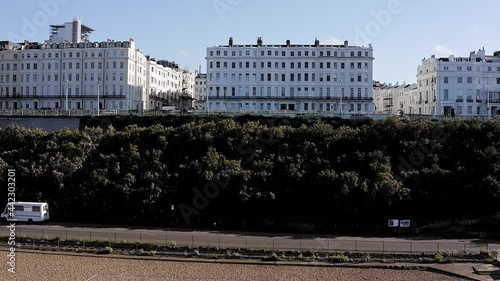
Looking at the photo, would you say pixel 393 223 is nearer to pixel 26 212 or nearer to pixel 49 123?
pixel 26 212

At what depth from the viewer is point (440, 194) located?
3844 cm

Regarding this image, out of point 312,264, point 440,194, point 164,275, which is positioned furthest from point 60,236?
point 440,194

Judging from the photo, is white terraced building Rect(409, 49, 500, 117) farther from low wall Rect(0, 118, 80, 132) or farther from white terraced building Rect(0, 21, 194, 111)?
low wall Rect(0, 118, 80, 132)

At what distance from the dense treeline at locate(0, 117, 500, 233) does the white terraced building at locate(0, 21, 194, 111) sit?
3171 centimetres

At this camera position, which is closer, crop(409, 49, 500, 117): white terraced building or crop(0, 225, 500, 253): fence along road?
crop(0, 225, 500, 253): fence along road

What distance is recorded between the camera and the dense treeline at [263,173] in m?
38.0

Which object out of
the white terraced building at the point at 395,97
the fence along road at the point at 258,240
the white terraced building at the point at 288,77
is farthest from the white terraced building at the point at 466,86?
the fence along road at the point at 258,240

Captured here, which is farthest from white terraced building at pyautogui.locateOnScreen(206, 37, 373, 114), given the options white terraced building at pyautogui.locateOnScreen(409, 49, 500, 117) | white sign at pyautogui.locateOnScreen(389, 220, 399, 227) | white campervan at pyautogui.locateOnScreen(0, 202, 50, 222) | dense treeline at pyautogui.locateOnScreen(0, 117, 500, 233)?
white campervan at pyautogui.locateOnScreen(0, 202, 50, 222)

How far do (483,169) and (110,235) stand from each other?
27.9 metres

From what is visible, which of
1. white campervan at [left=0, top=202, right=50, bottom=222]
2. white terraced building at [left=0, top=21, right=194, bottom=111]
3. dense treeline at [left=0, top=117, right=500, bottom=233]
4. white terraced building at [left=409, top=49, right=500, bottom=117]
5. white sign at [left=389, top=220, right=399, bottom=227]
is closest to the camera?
white sign at [left=389, top=220, right=399, bottom=227]

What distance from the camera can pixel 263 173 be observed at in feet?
131

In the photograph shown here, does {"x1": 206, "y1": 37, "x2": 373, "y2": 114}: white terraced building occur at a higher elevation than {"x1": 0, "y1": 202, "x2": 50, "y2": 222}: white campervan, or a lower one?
higher

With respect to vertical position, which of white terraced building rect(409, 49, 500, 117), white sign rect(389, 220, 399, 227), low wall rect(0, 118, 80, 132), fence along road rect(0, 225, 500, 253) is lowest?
fence along road rect(0, 225, 500, 253)

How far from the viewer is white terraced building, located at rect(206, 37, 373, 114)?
7562 cm
